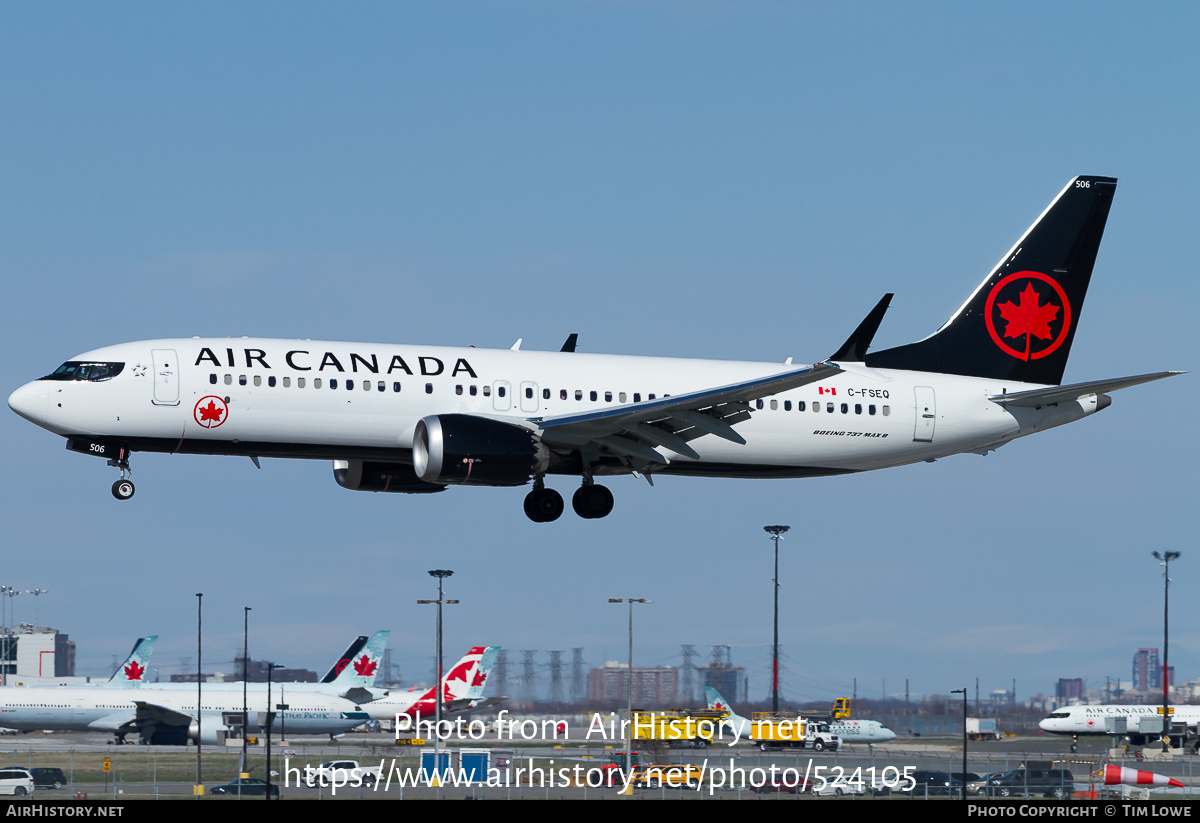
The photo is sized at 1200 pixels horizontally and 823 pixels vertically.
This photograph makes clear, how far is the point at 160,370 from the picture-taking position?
44.0 m

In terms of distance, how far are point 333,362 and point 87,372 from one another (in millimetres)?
7202

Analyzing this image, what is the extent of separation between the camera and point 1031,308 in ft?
189

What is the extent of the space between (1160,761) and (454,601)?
45.7 m

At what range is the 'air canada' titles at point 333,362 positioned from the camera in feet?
146

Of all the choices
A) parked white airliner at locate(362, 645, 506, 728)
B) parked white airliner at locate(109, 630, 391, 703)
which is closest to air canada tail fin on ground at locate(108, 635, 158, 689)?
parked white airliner at locate(109, 630, 391, 703)

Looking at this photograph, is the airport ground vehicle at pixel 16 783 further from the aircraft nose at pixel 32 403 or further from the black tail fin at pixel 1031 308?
the black tail fin at pixel 1031 308

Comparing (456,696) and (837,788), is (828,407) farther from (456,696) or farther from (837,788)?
(456,696)

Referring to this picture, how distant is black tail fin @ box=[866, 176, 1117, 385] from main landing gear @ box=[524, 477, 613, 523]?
38.1 ft

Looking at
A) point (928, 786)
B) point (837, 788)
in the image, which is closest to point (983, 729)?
point (928, 786)

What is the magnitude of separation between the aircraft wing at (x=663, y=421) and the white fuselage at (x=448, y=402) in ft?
3.38

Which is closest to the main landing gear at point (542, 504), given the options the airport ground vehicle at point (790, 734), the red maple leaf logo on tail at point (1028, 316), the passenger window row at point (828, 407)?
the passenger window row at point (828, 407)

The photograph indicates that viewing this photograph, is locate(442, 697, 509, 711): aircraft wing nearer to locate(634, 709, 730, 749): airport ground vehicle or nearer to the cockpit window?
locate(634, 709, 730, 749): airport ground vehicle

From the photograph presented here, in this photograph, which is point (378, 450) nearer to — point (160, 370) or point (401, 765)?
point (160, 370)
